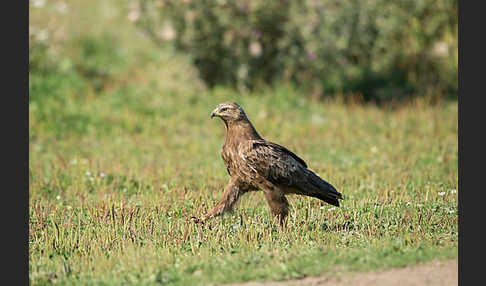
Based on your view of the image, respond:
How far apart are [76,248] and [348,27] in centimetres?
979

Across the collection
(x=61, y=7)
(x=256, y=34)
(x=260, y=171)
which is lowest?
(x=260, y=171)

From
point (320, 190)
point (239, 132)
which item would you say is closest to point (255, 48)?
point (239, 132)

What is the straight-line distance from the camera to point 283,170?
6996 mm

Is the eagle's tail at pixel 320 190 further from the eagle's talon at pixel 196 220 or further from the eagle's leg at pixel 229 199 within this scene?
the eagle's talon at pixel 196 220

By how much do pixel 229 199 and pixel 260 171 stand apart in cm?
54

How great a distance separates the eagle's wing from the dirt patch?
159 centimetres

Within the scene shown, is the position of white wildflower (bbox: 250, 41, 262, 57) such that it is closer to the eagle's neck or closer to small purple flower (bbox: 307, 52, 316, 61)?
small purple flower (bbox: 307, 52, 316, 61)

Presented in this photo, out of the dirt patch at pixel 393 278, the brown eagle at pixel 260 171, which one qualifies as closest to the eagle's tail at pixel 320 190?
the brown eagle at pixel 260 171

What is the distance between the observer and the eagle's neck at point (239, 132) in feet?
23.4

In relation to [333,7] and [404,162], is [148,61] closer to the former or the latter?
[333,7]

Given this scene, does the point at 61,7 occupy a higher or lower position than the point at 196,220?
higher

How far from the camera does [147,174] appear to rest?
979 cm

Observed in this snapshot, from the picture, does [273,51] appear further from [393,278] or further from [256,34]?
[393,278]

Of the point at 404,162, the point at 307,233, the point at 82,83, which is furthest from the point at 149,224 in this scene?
the point at 82,83
